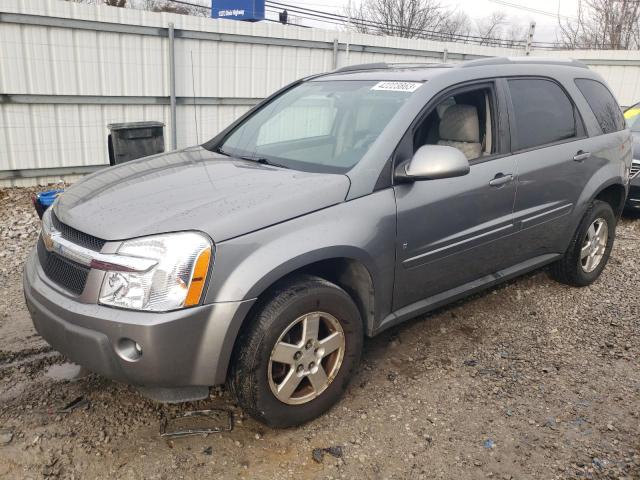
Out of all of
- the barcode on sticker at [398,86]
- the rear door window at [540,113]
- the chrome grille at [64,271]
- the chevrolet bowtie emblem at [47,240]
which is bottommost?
the chrome grille at [64,271]

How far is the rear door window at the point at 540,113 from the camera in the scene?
3.72 metres

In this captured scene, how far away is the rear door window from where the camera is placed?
3717 millimetres

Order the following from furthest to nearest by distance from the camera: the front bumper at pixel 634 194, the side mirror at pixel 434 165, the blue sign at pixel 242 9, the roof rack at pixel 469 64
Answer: the blue sign at pixel 242 9, the front bumper at pixel 634 194, the roof rack at pixel 469 64, the side mirror at pixel 434 165

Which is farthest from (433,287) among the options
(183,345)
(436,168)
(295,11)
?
(295,11)

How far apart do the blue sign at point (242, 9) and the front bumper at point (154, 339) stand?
16934 mm

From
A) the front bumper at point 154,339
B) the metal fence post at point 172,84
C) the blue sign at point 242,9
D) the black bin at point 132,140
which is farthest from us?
the blue sign at point 242,9

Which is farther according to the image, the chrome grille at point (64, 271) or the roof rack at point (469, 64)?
the roof rack at point (469, 64)

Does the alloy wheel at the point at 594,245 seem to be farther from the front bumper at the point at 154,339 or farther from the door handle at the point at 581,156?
the front bumper at the point at 154,339

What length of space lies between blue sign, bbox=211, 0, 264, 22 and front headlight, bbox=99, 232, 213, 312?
16.9m

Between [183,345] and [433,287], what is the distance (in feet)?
5.38

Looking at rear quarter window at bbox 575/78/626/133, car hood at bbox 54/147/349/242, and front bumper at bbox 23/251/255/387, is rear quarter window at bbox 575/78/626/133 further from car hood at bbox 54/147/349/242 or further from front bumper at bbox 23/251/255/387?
front bumper at bbox 23/251/255/387

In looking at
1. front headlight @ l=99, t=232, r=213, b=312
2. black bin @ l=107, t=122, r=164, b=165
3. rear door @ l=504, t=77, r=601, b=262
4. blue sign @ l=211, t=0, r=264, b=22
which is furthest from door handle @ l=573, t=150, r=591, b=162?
blue sign @ l=211, t=0, r=264, b=22

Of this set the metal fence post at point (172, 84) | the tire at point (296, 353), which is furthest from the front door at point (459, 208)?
the metal fence post at point (172, 84)

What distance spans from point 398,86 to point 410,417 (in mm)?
1947
